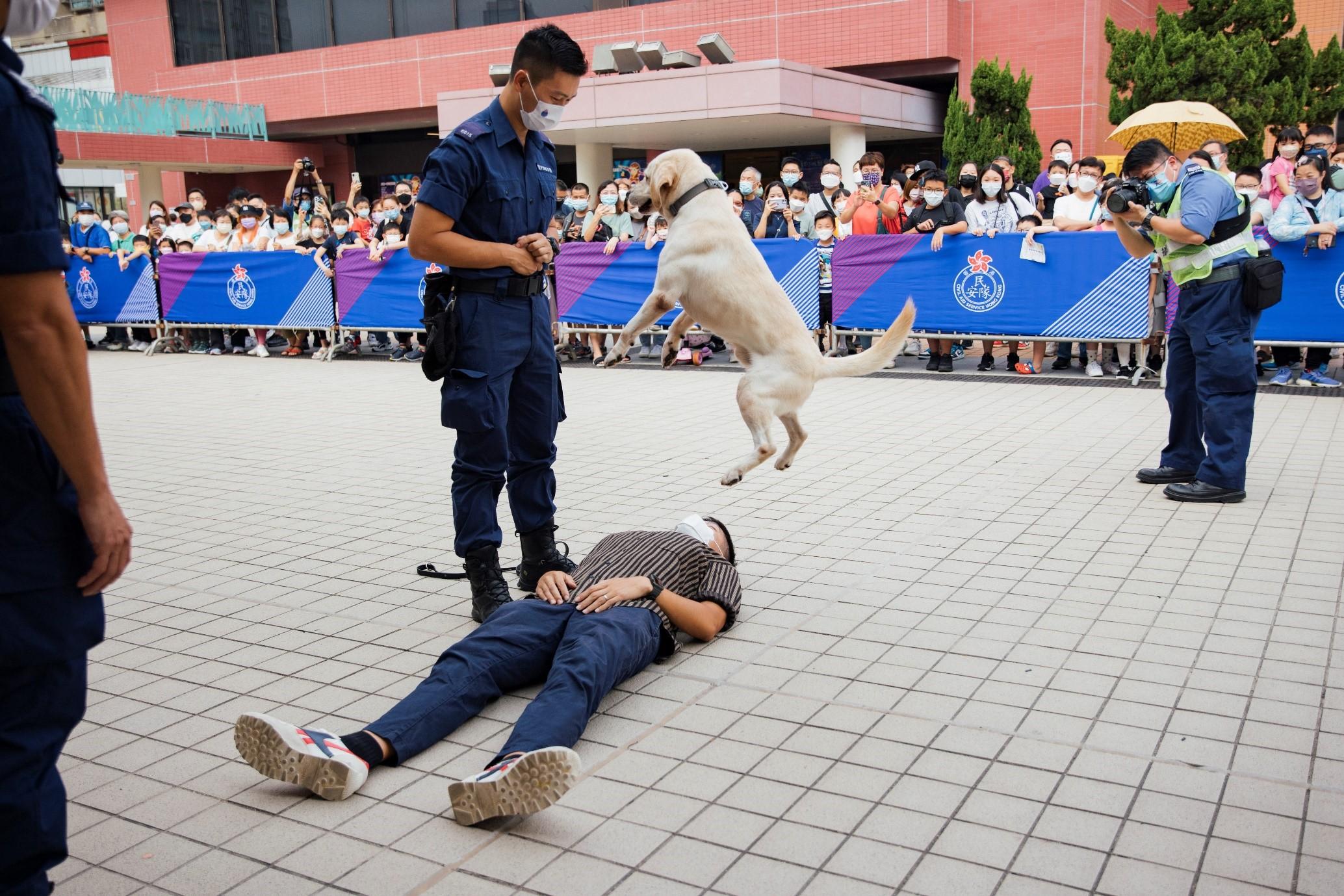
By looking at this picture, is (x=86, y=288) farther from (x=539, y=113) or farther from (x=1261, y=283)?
(x=1261, y=283)

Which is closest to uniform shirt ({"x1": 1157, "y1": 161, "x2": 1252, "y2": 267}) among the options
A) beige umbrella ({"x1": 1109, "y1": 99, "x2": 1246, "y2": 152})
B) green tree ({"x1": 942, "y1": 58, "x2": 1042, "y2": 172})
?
beige umbrella ({"x1": 1109, "y1": 99, "x2": 1246, "y2": 152})

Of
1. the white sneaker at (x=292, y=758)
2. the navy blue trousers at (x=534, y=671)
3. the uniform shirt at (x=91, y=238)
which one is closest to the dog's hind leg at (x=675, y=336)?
the navy blue trousers at (x=534, y=671)

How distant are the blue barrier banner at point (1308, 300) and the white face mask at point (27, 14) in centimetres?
Answer: 962

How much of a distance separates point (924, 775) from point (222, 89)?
2970 cm

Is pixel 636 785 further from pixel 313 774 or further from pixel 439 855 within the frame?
pixel 313 774

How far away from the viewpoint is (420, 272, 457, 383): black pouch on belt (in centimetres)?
421

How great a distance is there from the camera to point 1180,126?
40.2ft

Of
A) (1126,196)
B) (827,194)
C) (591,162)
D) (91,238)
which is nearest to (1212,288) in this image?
(1126,196)

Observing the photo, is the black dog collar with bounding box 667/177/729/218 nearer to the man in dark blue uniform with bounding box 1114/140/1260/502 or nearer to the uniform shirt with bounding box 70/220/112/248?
the man in dark blue uniform with bounding box 1114/140/1260/502

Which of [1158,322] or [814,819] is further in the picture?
[1158,322]

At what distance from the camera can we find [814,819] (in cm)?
285

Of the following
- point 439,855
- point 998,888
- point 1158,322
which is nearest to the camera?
point 998,888

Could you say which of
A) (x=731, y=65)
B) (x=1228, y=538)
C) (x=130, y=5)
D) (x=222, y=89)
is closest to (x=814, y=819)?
(x=1228, y=538)

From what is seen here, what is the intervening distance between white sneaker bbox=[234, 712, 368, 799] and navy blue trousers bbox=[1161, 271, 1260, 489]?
16.5 feet
